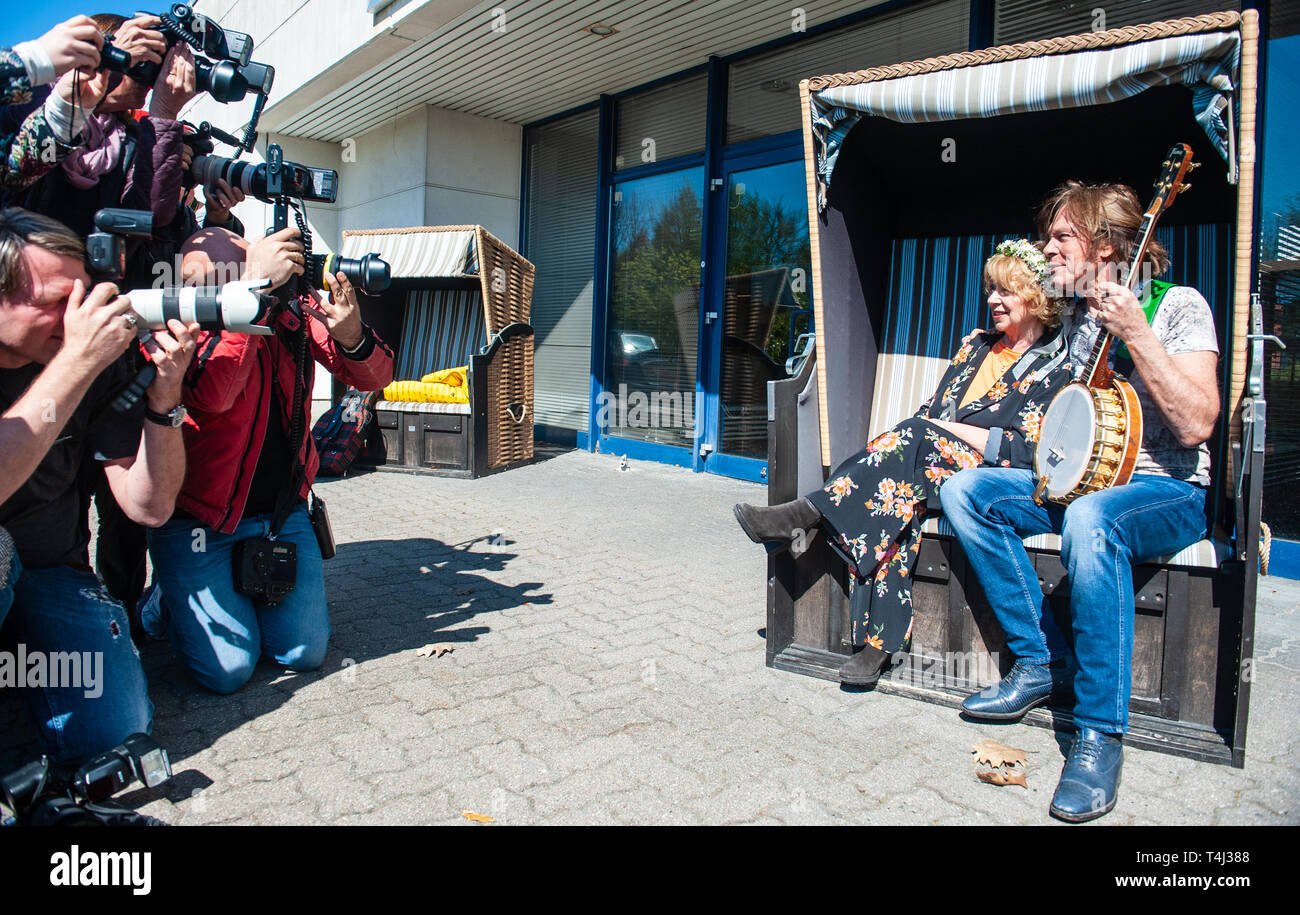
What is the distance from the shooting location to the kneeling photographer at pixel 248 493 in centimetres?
274

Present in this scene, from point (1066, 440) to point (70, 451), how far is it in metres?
2.90

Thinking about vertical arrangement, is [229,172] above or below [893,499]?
above

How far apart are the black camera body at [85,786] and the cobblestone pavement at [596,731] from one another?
0.12 metres

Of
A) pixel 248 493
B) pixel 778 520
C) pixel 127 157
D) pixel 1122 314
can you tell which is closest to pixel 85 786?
pixel 248 493

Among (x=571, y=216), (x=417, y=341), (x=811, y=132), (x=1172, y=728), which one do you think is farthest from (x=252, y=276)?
(x=571, y=216)

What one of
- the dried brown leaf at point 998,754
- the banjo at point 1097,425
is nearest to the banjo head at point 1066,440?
the banjo at point 1097,425

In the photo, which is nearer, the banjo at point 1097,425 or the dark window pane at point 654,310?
the banjo at point 1097,425

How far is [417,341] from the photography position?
844 centimetres

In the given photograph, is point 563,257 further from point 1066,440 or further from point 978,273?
point 1066,440

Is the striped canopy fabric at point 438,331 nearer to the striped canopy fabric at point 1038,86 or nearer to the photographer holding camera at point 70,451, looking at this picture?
the striped canopy fabric at point 1038,86

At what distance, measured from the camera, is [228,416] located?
2.87 m

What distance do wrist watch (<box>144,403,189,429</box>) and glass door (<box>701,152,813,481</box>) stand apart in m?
4.88

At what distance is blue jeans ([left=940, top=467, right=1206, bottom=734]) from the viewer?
239cm
